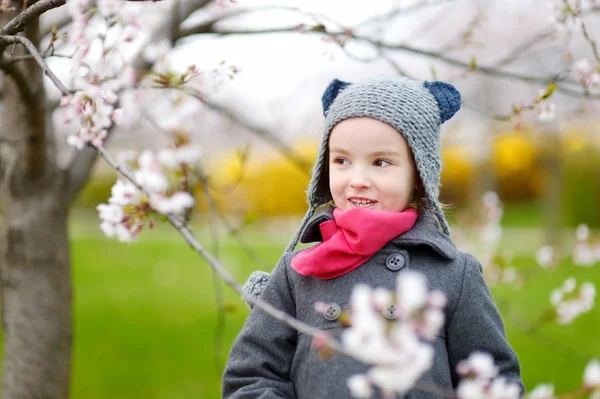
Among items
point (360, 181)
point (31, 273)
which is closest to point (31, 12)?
point (360, 181)

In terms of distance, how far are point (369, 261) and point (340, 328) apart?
0.19 meters

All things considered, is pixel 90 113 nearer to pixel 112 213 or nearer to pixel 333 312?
pixel 112 213

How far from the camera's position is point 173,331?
615cm

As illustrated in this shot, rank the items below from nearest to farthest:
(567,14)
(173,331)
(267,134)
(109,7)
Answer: (109,7) < (567,14) < (267,134) < (173,331)

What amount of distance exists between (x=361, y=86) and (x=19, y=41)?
0.83m

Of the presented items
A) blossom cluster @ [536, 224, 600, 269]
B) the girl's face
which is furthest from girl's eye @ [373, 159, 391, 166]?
blossom cluster @ [536, 224, 600, 269]

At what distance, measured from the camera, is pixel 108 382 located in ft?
15.5

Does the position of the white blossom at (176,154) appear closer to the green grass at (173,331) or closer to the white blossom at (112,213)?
the white blossom at (112,213)

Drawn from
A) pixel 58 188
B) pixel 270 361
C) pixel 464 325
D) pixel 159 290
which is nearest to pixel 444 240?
pixel 464 325

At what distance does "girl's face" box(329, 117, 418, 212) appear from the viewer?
165cm

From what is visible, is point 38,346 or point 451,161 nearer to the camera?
point 38,346

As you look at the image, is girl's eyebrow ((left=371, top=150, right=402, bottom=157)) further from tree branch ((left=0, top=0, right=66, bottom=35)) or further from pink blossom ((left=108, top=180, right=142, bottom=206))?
tree branch ((left=0, top=0, right=66, bottom=35))

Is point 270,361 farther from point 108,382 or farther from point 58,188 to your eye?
point 108,382

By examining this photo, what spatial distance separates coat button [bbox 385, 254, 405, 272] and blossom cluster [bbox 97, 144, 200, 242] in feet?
1.80
